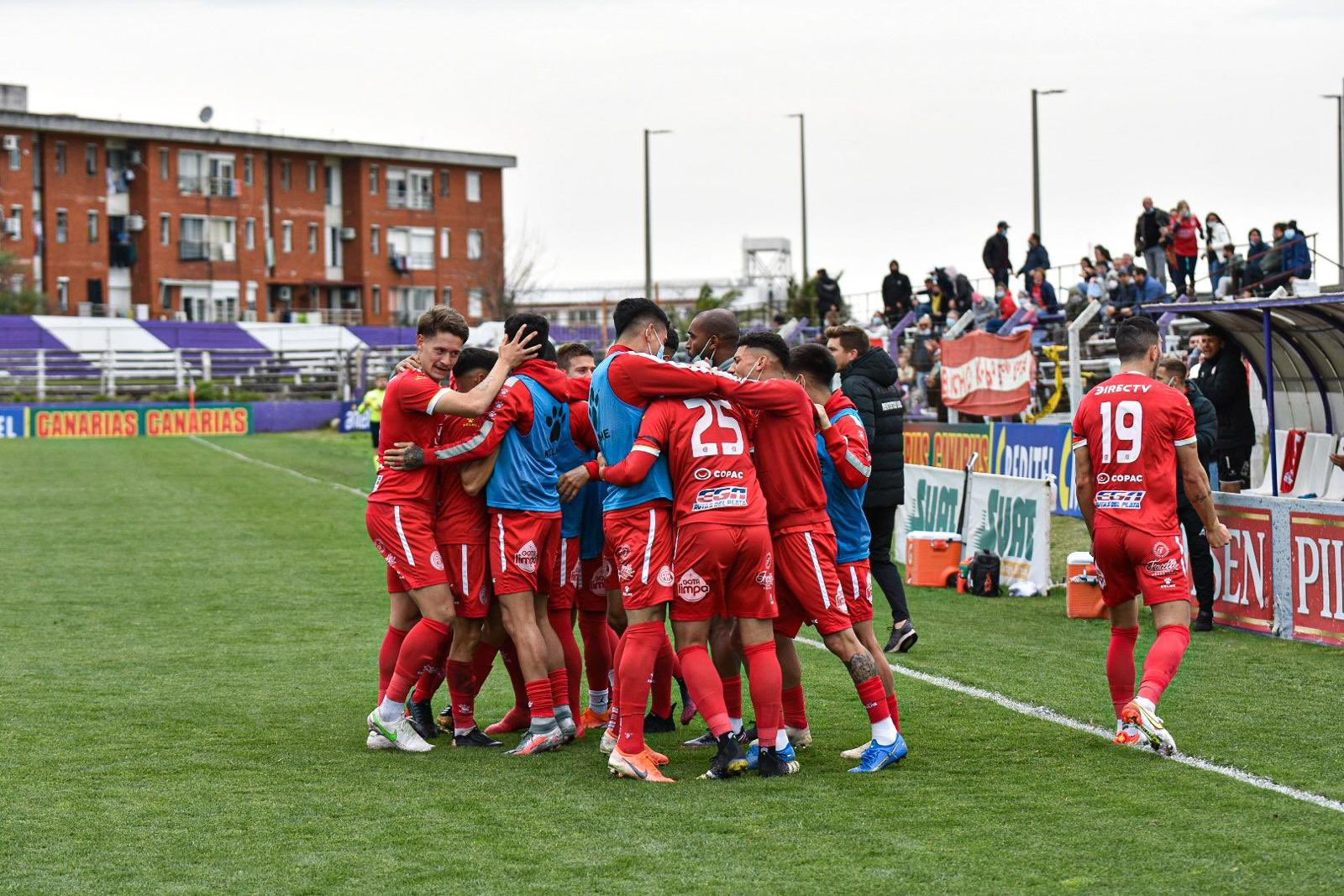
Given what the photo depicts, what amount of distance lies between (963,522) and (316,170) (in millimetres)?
65687

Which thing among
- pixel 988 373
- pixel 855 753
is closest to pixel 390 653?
pixel 855 753

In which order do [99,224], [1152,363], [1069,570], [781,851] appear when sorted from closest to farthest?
[781,851]
[1152,363]
[1069,570]
[99,224]

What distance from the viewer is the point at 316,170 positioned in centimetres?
7644

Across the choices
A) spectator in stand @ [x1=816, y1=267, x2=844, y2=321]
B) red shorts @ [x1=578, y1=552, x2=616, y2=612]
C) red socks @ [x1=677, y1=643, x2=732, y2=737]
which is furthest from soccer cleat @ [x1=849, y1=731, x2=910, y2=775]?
spectator in stand @ [x1=816, y1=267, x2=844, y2=321]

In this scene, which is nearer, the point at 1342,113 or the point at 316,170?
the point at 1342,113

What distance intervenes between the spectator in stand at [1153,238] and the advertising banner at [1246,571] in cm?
1433

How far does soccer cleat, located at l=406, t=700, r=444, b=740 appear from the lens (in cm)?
823

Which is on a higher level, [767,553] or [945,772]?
[767,553]

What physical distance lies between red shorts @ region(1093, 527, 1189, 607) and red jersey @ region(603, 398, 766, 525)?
6.12 feet

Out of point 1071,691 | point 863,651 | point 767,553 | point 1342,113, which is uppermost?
point 1342,113

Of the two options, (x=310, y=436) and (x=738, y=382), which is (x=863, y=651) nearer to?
Result: (x=738, y=382)

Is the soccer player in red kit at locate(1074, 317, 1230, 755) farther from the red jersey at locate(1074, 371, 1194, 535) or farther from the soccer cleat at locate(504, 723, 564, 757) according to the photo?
the soccer cleat at locate(504, 723, 564, 757)

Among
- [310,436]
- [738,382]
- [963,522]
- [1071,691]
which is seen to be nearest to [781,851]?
[738,382]

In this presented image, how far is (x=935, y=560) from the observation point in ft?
49.3
